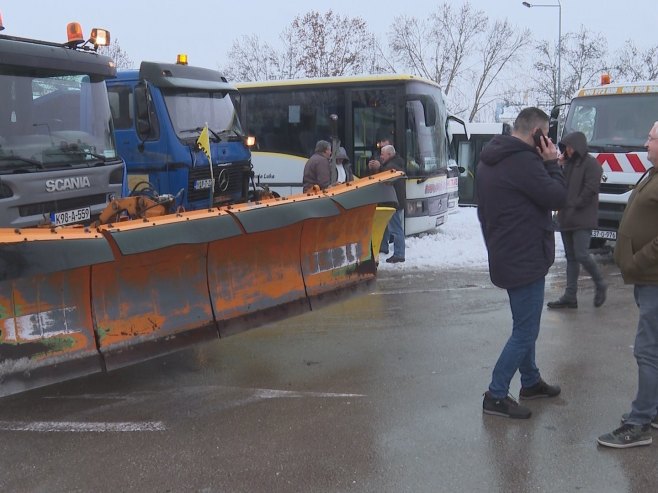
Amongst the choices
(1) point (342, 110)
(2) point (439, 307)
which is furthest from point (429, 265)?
(1) point (342, 110)

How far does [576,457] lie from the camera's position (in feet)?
12.4

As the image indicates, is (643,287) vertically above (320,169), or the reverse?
(320,169)

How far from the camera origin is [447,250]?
11.2m

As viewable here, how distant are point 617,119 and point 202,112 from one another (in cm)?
636

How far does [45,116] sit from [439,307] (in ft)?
14.4

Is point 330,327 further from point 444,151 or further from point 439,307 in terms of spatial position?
point 444,151

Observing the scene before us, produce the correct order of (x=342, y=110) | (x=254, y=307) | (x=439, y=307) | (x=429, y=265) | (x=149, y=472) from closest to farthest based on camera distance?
(x=149, y=472), (x=254, y=307), (x=439, y=307), (x=429, y=265), (x=342, y=110)

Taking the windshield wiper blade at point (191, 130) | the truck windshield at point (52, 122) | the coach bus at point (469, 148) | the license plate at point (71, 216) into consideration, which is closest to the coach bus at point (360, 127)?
the windshield wiper blade at point (191, 130)

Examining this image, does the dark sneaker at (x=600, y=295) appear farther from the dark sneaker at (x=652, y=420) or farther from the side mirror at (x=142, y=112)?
the side mirror at (x=142, y=112)

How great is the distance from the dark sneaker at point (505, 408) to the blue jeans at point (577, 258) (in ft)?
10.5

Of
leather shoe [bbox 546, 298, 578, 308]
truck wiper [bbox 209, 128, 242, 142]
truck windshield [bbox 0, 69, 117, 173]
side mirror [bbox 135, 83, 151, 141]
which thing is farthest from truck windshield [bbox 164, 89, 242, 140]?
leather shoe [bbox 546, 298, 578, 308]

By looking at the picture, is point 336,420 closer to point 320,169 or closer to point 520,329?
point 520,329

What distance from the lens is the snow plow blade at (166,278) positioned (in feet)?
13.1

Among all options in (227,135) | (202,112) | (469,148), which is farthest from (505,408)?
(469,148)
